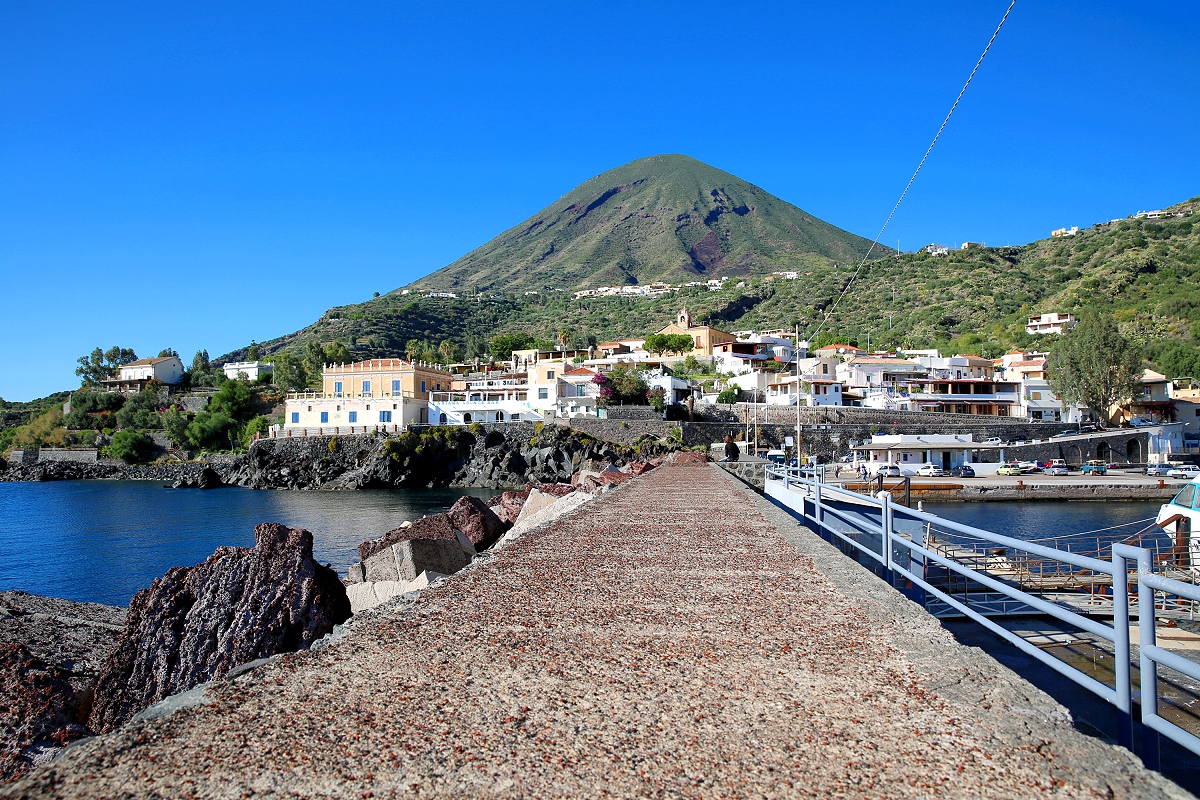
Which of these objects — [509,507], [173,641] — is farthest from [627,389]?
[173,641]

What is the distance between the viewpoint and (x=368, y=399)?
6047 cm

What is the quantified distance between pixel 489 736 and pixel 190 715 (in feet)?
4.33

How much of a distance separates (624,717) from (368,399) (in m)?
60.8

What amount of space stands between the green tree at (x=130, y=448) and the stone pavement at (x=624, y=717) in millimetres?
83384

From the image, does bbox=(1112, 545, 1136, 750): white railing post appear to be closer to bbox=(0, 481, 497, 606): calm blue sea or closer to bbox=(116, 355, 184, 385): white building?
bbox=(0, 481, 497, 606): calm blue sea

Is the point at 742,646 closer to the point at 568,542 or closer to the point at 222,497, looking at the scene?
the point at 568,542

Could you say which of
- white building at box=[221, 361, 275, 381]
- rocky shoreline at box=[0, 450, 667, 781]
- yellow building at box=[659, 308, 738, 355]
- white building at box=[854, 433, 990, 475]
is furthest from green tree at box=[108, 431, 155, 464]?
rocky shoreline at box=[0, 450, 667, 781]

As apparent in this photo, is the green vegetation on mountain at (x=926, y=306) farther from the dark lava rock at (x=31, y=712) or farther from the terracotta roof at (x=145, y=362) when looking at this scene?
the dark lava rock at (x=31, y=712)

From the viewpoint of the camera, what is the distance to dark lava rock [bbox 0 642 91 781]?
4.62 m

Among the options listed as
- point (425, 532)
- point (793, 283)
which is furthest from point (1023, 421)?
point (793, 283)

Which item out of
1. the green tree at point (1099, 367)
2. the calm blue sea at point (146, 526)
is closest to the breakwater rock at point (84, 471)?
the calm blue sea at point (146, 526)

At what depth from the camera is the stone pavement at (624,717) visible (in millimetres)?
2445

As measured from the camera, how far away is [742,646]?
3.98 m

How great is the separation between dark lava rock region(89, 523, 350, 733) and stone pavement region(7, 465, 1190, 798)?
2.12m
